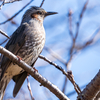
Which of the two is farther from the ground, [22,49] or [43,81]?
[22,49]

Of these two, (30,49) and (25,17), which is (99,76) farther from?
(25,17)

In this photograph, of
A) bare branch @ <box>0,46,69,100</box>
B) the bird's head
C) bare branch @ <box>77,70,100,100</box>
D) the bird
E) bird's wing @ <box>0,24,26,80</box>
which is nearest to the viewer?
bare branch @ <box>77,70,100,100</box>

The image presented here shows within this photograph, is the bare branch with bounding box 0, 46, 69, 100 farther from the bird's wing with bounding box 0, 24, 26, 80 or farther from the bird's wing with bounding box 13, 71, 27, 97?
the bird's wing with bounding box 13, 71, 27, 97

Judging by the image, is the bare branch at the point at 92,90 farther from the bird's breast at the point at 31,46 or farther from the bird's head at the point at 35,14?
the bird's head at the point at 35,14

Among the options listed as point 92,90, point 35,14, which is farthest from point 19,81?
point 92,90

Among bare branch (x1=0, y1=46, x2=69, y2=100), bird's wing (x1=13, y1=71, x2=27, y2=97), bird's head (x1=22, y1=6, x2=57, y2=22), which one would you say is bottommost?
bird's wing (x1=13, y1=71, x2=27, y2=97)

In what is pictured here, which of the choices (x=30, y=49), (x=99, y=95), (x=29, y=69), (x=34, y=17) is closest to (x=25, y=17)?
(x=34, y=17)

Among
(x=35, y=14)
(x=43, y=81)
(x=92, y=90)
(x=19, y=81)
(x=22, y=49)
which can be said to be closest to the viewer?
(x=92, y=90)

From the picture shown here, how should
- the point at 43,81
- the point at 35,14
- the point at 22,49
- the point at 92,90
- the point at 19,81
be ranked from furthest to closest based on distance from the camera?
the point at 35,14 < the point at 19,81 < the point at 22,49 < the point at 43,81 < the point at 92,90

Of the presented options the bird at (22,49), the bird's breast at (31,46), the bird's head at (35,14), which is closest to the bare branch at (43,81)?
the bird at (22,49)

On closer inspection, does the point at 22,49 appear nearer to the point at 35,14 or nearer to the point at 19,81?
the point at 19,81

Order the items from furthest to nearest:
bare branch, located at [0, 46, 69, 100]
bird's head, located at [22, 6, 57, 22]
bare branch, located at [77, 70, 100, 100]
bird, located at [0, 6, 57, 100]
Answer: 1. bird's head, located at [22, 6, 57, 22]
2. bird, located at [0, 6, 57, 100]
3. bare branch, located at [0, 46, 69, 100]
4. bare branch, located at [77, 70, 100, 100]

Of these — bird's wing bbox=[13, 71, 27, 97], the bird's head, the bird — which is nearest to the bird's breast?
the bird

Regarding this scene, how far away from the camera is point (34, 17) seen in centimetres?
415
